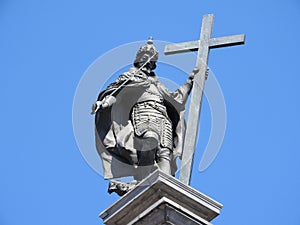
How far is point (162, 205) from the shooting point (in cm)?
1380

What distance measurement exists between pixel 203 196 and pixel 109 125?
227 centimetres

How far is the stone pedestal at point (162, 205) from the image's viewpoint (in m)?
13.8

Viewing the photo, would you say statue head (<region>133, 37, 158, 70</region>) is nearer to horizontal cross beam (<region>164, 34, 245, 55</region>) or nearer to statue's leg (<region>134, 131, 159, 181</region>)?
horizontal cross beam (<region>164, 34, 245, 55</region>)

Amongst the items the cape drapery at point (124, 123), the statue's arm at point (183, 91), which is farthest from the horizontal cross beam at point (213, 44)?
the cape drapery at point (124, 123)

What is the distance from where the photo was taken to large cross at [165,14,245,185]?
51.5 ft

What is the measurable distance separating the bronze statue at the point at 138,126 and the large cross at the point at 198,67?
6.1 inches

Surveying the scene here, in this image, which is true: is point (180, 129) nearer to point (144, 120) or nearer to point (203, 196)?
point (144, 120)

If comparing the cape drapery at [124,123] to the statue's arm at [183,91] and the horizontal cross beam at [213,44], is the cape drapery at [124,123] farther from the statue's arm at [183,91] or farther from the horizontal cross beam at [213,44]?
the horizontal cross beam at [213,44]

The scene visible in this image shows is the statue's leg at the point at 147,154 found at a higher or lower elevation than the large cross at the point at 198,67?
lower

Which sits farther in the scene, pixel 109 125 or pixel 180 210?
pixel 109 125

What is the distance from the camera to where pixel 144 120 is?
15.6 metres

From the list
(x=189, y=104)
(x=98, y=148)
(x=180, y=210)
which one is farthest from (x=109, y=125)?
(x=180, y=210)

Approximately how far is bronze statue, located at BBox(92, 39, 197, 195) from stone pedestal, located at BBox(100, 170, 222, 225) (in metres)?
1.19

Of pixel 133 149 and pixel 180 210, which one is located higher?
pixel 133 149
